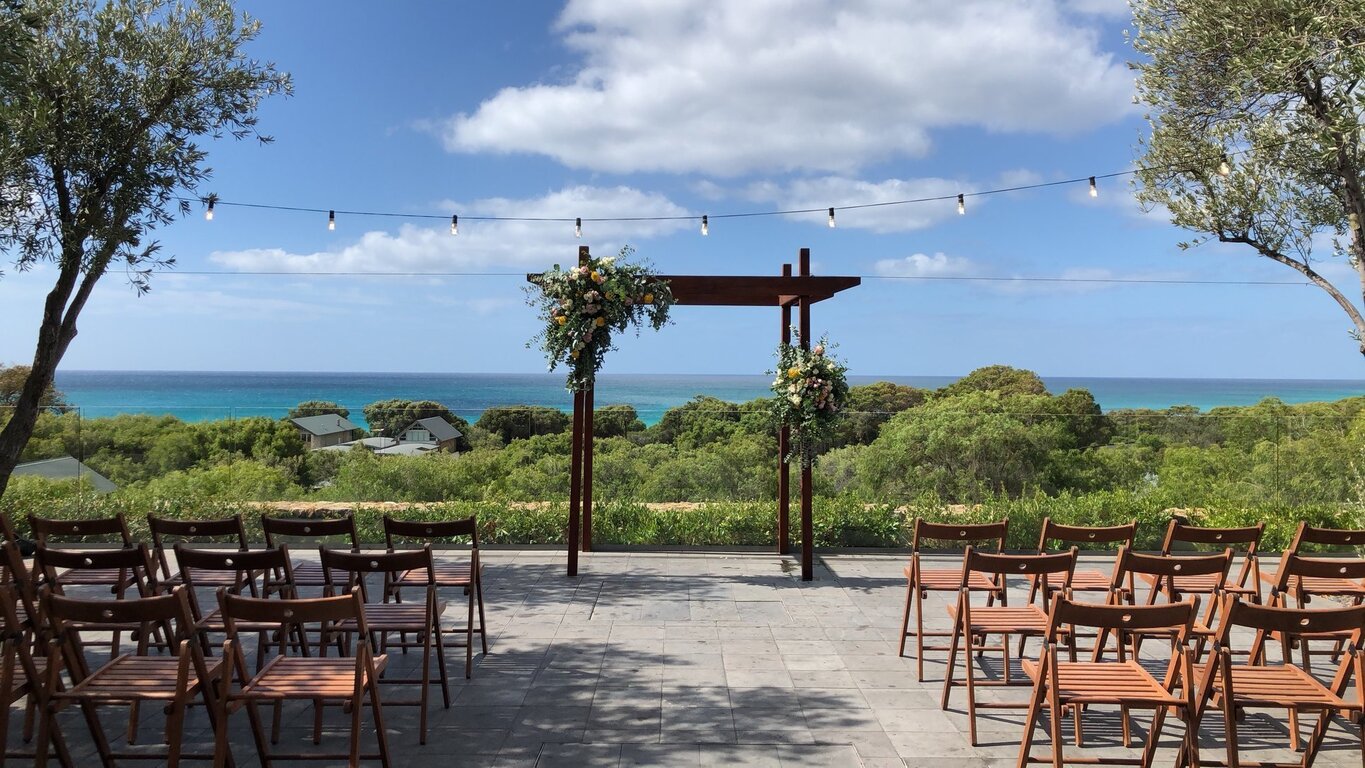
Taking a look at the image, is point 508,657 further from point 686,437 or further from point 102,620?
point 686,437

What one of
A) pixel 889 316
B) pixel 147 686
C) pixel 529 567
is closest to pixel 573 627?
pixel 529 567

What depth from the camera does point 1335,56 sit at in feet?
18.1

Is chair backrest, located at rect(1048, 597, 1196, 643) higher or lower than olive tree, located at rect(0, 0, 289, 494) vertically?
lower

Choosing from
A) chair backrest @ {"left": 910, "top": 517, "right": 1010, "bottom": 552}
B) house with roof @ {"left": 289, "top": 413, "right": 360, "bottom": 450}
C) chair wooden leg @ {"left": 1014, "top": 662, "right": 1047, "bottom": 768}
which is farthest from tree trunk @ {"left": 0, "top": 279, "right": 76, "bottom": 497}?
chair wooden leg @ {"left": 1014, "top": 662, "right": 1047, "bottom": 768}

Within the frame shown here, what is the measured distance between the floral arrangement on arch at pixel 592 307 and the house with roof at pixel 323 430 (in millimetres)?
4643

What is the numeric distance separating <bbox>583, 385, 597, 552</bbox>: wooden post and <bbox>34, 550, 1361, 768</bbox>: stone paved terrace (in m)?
1.47

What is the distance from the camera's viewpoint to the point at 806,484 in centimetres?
732

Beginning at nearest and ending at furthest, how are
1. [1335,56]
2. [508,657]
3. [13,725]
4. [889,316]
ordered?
[13,725] < [508,657] < [1335,56] < [889,316]

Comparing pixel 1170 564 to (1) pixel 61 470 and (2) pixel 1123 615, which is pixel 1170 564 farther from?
(1) pixel 61 470

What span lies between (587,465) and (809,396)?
2.15 metres

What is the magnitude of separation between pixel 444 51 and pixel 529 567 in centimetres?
901

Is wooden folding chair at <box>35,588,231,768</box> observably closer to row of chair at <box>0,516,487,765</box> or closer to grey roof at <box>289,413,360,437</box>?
row of chair at <box>0,516,487,765</box>

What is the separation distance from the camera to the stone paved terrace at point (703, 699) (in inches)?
139

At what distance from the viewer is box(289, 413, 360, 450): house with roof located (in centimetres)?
1023
